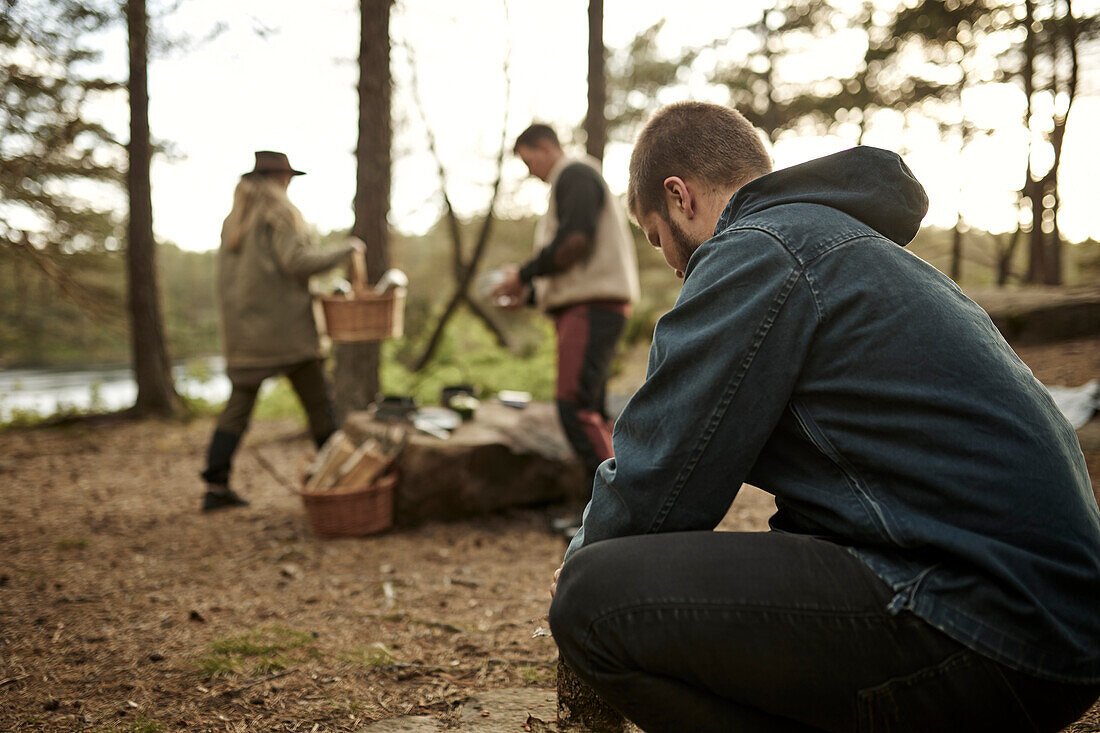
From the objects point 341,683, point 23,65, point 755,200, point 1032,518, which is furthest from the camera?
point 23,65

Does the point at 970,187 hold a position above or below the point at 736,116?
above

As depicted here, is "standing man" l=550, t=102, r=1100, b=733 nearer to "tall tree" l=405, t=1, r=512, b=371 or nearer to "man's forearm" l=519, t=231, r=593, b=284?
"man's forearm" l=519, t=231, r=593, b=284

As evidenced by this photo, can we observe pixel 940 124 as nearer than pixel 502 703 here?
No

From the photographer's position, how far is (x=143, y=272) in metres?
8.48

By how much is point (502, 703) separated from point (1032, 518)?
5.01ft

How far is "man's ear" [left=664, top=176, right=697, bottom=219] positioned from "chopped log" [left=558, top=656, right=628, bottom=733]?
1.19 metres

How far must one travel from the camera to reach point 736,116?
163cm

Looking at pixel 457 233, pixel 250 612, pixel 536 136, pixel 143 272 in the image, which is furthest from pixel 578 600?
pixel 457 233

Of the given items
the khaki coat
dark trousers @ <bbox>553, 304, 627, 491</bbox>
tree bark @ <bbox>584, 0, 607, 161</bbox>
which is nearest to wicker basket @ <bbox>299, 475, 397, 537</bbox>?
the khaki coat

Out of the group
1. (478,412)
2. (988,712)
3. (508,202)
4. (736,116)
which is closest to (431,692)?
(988,712)

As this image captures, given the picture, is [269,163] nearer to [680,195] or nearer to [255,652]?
[255,652]

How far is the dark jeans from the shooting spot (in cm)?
112

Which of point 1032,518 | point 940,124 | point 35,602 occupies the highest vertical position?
point 940,124

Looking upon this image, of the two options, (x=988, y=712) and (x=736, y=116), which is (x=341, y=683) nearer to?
(x=988, y=712)
